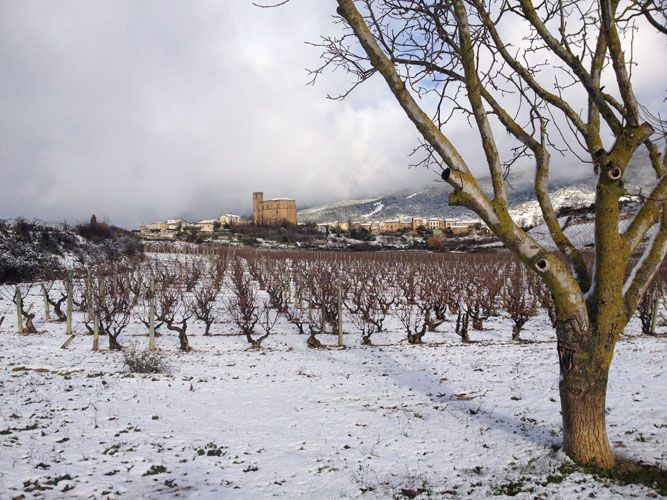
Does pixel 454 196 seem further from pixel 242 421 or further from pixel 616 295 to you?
pixel 242 421

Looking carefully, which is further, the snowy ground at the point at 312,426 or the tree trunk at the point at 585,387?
the snowy ground at the point at 312,426

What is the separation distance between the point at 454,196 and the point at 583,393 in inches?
86.9

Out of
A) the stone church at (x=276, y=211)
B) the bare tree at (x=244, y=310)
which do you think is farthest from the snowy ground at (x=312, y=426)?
the stone church at (x=276, y=211)

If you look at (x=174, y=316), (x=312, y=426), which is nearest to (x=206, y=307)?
(x=174, y=316)

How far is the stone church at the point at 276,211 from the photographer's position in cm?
10825

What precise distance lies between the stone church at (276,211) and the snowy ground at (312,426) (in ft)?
315

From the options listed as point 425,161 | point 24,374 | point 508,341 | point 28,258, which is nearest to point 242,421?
point 425,161

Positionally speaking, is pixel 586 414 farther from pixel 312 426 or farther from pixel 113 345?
pixel 113 345

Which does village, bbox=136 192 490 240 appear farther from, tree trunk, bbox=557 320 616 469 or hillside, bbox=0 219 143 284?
tree trunk, bbox=557 320 616 469

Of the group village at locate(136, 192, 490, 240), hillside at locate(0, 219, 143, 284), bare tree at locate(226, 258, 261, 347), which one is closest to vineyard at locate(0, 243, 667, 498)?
bare tree at locate(226, 258, 261, 347)

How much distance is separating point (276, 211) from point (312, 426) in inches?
4185

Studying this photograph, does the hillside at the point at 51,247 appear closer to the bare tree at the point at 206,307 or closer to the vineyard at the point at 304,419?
the bare tree at the point at 206,307

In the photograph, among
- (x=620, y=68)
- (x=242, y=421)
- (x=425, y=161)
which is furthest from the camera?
(x=242, y=421)

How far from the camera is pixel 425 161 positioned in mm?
4758
